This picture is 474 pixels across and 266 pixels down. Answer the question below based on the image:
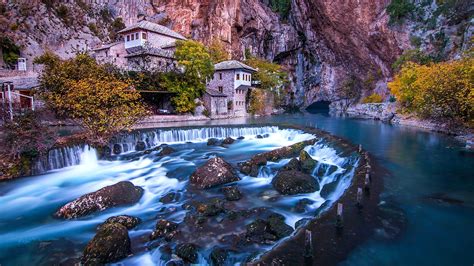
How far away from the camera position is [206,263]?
760cm

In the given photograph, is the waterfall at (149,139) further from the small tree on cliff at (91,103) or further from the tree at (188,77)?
the tree at (188,77)

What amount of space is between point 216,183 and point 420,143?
17.8 meters

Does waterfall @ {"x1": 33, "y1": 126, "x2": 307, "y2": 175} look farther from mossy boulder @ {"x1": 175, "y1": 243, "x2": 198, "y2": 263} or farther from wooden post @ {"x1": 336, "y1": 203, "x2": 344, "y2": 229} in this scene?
wooden post @ {"x1": 336, "y1": 203, "x2": 344, "y2": 229}

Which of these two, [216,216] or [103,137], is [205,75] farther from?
[216,216]

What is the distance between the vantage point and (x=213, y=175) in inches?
540

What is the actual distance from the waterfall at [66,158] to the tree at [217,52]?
35.6 metres

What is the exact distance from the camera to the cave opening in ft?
224

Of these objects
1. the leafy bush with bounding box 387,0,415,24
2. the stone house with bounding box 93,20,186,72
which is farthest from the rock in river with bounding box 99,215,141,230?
the leafy bush with bounding box 387,0,415,24

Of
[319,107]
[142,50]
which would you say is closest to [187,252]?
[142,50]

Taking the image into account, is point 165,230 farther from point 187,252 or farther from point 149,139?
point 149,139

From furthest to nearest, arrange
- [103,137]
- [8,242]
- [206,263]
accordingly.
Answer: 1. [103,137]
2. [8,242]
3. [206,263]

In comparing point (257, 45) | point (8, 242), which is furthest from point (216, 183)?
point (257, 45)

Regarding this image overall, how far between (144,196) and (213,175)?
134 inches

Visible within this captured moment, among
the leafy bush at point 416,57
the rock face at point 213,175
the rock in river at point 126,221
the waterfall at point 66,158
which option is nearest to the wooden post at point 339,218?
the rock face at point 213,175
